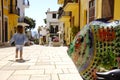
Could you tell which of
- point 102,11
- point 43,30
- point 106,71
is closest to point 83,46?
point 106,71

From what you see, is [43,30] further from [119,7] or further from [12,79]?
[12,79]

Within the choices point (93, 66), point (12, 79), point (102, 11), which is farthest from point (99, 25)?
point (102, 11)

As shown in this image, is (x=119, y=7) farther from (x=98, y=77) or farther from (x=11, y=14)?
(x=11, y=14)

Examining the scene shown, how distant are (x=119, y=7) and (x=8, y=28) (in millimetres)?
24359

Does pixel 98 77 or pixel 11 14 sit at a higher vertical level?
pixel 11 14

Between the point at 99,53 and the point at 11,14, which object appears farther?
the point at 11,14

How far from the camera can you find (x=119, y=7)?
38.0 feet

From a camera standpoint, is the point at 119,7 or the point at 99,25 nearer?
the point at 99,25

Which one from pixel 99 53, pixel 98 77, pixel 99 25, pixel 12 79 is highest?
pixel 99 25

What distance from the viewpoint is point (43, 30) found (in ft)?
182

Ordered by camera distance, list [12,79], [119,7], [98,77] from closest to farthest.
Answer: [98,77] < [12,79] < [119,7]

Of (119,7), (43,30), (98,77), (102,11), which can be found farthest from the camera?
(43,30)

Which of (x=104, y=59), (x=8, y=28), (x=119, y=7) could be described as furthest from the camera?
(x=8, y=28)

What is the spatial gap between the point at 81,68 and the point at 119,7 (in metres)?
9.80
